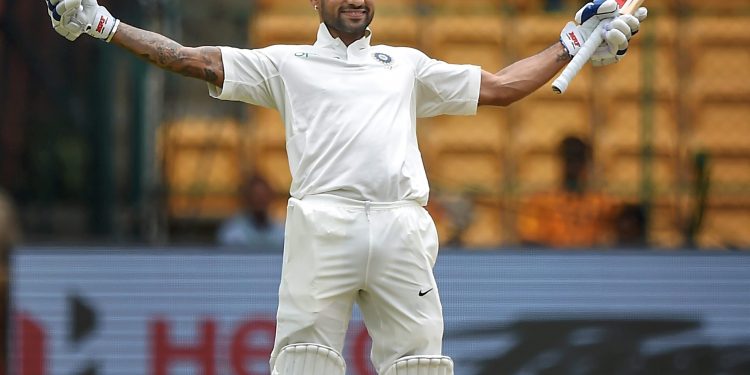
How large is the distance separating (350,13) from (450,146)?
4.03 metres

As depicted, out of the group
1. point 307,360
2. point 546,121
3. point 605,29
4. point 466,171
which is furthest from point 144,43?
point 546,121

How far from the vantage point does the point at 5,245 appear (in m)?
8.91

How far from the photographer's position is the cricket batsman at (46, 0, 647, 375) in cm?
531

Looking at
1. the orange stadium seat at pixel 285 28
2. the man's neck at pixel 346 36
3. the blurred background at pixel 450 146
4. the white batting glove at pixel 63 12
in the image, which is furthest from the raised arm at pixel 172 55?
the orange stadium seat at pixel 285 28

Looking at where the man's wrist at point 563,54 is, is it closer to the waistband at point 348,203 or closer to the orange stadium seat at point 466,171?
the waistband at point 348,203

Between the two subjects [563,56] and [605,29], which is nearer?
[605,29]

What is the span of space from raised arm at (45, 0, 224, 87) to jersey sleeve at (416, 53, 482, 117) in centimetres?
73

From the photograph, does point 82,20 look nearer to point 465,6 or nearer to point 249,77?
point 249,77

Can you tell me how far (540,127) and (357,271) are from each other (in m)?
4.26

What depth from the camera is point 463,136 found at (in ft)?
31.0

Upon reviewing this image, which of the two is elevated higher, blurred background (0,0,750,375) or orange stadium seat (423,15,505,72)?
orange stadium seat (423,15,505,72)

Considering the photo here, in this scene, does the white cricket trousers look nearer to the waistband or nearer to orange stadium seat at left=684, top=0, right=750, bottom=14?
the waistband

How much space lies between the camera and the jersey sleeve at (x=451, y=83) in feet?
18.4

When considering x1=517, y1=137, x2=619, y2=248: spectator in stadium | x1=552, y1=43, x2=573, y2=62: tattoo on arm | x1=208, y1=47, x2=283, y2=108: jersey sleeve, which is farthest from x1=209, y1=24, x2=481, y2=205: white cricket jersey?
x1=517, y1=137, x2=619, y2=248: spectator in stadium
